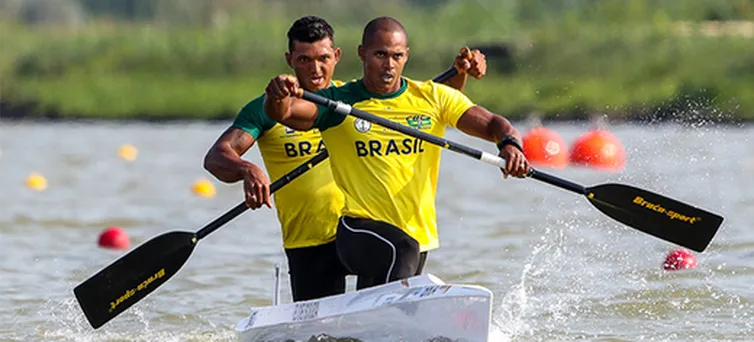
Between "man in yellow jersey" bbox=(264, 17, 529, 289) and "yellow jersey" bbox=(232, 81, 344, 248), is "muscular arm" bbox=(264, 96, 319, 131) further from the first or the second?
"yellow jersey" bbox=(232, 81, 344, 248)

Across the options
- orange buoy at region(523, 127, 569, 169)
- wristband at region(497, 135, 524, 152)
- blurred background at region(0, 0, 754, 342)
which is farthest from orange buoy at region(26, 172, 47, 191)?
wristband at region(497, 135, 524, 152)

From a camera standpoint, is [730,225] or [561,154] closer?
[730,225]

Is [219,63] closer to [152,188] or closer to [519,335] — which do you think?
[152,188]

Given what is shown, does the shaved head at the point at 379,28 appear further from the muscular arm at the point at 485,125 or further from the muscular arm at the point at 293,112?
the muscular arm at the point at 485,125

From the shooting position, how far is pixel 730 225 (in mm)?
12352

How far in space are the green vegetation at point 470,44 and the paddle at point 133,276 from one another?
57.1 ft

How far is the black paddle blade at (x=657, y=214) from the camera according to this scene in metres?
6.86

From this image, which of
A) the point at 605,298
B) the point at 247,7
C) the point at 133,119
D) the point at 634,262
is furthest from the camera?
the point at 247,7

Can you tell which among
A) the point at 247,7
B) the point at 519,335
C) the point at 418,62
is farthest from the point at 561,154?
the point at 247,7

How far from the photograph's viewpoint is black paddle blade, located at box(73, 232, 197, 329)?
23.0 ft

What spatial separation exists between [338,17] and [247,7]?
676cm

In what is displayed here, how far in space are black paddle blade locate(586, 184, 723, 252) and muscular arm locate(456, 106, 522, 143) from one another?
2.90 ft

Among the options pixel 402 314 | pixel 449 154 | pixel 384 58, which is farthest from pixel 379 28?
pixel 449 154

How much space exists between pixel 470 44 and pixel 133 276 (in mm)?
25444
